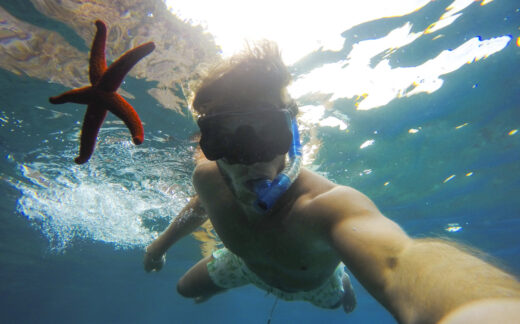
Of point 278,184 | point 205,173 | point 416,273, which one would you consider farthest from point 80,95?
point 205,173

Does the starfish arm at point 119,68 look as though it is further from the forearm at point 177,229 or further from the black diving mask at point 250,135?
the forearm at point 177,229

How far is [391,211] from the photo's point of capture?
17.6m

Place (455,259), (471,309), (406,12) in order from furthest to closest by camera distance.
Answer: (406,12) < (455,259) < (471,309)

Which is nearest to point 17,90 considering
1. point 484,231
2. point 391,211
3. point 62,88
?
Result: point 62,88

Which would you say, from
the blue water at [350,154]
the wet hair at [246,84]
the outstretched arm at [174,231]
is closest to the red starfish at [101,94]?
the wet hair at [246,84]

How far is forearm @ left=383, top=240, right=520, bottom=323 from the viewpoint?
1.20 m

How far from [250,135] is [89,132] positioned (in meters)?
1.52

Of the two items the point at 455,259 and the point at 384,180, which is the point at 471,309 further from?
the point at 384,180

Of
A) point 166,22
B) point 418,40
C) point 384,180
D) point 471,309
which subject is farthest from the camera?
point 384,180

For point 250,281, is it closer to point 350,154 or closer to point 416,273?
point 416,273

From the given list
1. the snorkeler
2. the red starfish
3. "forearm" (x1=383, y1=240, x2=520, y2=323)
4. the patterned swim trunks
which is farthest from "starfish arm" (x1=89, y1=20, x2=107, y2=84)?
the patterned swim trunks

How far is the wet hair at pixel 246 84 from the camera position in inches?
114

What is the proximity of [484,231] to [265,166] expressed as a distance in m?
26.5

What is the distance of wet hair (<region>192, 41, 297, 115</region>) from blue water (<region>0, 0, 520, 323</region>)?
2.19 m
